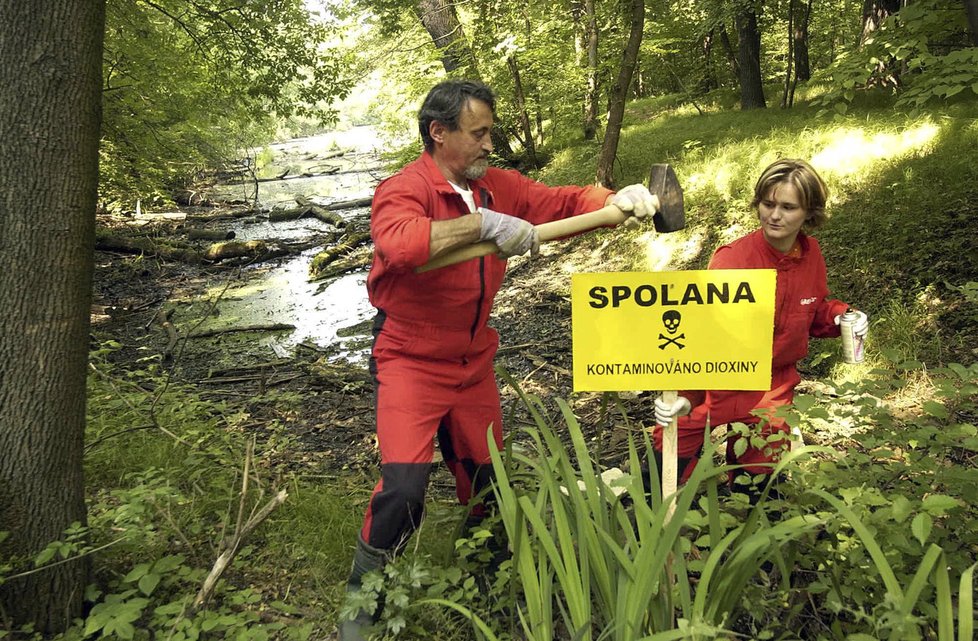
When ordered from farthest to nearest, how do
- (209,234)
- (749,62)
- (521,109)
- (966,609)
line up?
1. (209,234)
2. (521,109)
3. (749,62)
4. (966,609)

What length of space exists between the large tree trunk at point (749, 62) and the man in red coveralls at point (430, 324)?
9986 mm

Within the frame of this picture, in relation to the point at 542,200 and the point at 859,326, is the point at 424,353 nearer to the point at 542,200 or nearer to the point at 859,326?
the point at 542,200

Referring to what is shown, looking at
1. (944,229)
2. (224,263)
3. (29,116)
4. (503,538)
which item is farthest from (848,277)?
(224,263)

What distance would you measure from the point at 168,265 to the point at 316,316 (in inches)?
171

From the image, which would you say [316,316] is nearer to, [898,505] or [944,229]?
[944,229]

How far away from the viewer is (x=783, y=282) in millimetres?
2391

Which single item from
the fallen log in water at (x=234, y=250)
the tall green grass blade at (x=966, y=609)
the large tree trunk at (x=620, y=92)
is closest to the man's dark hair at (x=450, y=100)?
the tall green grass blade at (x=966, y=609)

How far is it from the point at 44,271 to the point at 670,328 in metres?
2.07

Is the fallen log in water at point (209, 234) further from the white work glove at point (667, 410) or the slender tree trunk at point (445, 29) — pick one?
the white work glove at point (667, 410)

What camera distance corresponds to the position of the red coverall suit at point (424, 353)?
2.18 metres

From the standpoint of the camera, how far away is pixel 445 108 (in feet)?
7.33

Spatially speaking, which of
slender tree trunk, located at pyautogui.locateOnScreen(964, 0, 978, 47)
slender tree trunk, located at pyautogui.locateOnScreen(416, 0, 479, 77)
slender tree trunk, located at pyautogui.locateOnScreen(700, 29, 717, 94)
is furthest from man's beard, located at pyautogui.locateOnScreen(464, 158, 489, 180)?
slender tree trunk, located at pyautogui.locateOnScreen(700, 29, 717, 94)

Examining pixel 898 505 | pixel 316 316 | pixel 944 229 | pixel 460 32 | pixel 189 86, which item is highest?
pixel 460 32

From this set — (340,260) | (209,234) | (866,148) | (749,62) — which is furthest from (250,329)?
(749,62)
